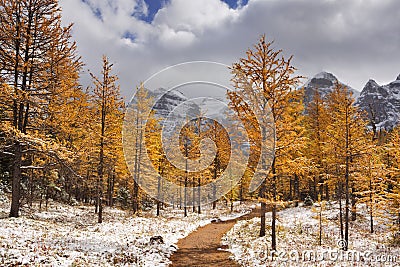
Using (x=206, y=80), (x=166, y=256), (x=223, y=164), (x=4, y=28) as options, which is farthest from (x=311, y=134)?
(x=4, y=28)

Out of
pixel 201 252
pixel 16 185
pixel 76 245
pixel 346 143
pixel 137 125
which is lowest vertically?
pixel 201 252

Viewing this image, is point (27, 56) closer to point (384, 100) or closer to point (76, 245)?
point (76, 245)

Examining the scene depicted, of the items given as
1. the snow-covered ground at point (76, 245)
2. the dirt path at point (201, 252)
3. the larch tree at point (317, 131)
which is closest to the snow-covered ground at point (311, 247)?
the dirt path at point (201, 252)

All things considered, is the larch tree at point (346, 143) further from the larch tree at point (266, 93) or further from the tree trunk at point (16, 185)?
the tree trunk at point (16, 185)

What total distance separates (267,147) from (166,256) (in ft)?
24.2

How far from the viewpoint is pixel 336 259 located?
12820 millimetres

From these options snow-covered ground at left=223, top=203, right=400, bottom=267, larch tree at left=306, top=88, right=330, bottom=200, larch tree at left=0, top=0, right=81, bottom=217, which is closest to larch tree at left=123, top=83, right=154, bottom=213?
larch tree at left=0, top=0, right=81, bottom=217

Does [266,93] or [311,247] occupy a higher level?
[266,93]

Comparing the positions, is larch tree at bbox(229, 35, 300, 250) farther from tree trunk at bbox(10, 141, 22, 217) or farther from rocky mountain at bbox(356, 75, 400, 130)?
rocky mountain at bbox(356, 75, 400, 130)

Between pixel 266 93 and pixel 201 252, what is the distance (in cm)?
895

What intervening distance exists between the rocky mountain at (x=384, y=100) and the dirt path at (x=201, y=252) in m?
160

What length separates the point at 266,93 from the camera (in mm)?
15156

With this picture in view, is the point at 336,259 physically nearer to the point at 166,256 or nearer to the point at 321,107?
the point at 166,256

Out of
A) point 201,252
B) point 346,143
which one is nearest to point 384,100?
point 346,143
